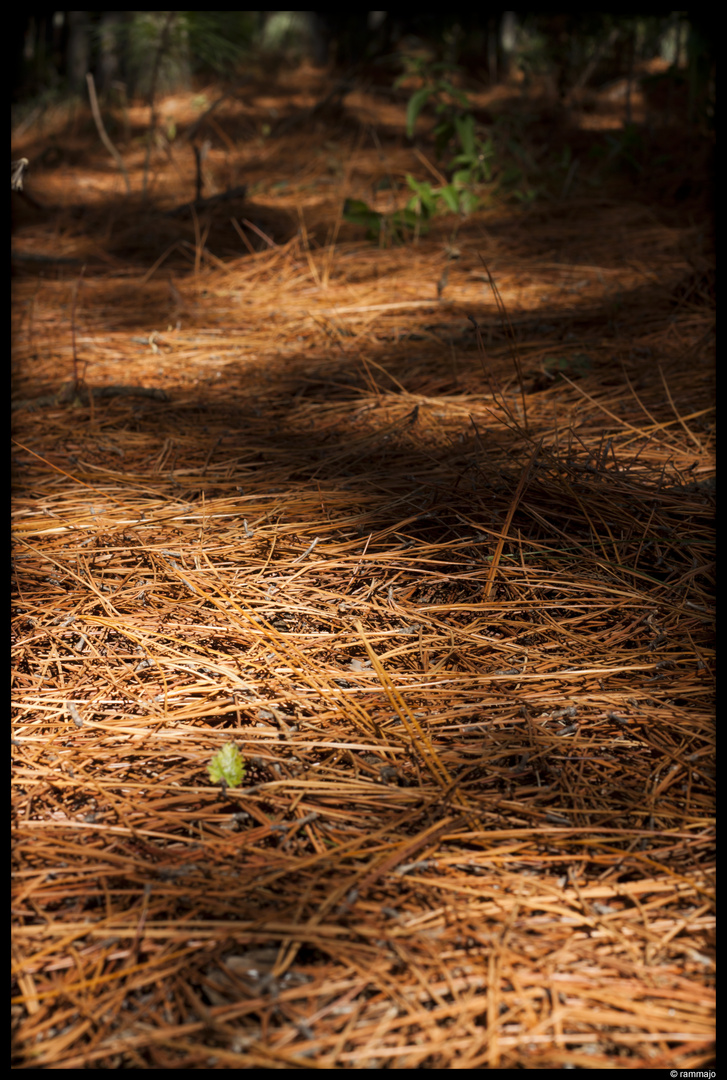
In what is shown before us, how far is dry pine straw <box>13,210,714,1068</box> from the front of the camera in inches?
30.9

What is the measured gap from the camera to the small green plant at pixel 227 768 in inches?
41.1

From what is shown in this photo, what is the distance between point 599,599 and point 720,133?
1.54 metres

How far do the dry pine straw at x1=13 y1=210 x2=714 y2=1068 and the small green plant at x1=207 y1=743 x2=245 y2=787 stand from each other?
37 millimetres

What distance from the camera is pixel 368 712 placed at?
3.95ft

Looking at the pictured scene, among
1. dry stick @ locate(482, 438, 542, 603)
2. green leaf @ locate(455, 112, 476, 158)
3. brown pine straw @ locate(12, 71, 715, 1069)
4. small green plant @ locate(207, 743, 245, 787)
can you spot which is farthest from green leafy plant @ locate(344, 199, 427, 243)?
small green plant @ locate(207, 743, 245, 787)

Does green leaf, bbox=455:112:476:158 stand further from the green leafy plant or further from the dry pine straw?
the dry pine straw

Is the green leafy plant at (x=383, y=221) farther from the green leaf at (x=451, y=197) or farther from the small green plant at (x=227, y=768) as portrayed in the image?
the small green plant at (x=227, y=768)

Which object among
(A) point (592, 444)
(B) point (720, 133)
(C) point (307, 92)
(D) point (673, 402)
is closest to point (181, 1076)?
(A) point (592, 444)

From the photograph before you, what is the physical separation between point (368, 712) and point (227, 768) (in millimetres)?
255

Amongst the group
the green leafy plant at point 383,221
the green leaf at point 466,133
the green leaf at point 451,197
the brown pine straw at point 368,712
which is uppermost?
the green leaf at point 466,133

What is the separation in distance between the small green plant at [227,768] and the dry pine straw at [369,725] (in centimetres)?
4

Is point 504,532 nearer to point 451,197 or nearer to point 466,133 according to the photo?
point 451,197

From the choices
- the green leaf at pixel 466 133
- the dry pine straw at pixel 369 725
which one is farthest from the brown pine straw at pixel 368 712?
the green leaf at pixel 466 133

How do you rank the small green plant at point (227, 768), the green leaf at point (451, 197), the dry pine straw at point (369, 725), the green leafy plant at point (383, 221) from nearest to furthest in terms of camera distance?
the dry pine straw at point (369, 725), the small green plant at point (227, 768), the green leafy plant at point (383, 221), the green leaf at point (451, 197)
